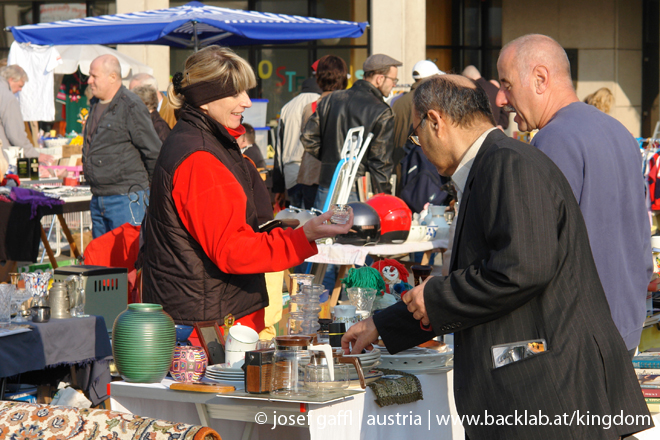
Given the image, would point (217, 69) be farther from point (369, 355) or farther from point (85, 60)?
point (85, 60)

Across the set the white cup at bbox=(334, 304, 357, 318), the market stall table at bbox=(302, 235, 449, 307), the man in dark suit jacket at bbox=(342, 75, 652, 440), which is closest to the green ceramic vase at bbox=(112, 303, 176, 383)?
the white cup at bbox=(334, 304, 357, 318)

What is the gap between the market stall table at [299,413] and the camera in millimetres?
2555

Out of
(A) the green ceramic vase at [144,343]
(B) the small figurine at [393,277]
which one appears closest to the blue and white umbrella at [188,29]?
(B) the small figurine at [393,277]

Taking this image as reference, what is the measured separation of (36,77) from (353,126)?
340 inches

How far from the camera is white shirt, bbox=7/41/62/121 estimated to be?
1326 centimetres

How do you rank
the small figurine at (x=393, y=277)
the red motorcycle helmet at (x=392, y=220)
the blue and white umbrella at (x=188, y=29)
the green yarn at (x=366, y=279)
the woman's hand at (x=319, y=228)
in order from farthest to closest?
1. the blue and white umbrella at (x=188, y=29)
2. the red motorcycle helmet at (x=392, y=220)
3. the small figurine at (x=393, y=277)
4. the green yarn at (x=366, y=279)
5. the woman's hand at (x=319, y=228)

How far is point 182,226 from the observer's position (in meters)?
2.99

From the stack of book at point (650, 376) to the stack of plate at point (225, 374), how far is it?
1763 mm

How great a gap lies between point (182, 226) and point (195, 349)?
472mm

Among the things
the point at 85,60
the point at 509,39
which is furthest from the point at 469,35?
the point at 85,60

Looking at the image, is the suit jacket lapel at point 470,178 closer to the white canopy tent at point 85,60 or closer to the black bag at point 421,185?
the black bag at point 421,185

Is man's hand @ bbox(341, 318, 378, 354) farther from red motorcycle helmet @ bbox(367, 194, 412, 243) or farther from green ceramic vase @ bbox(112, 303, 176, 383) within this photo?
red motorcycle helmet @ bbox(367, 194, 412, 243)

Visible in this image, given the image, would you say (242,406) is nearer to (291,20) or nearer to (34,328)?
(34,328)

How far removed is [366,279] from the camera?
3.63 metres
